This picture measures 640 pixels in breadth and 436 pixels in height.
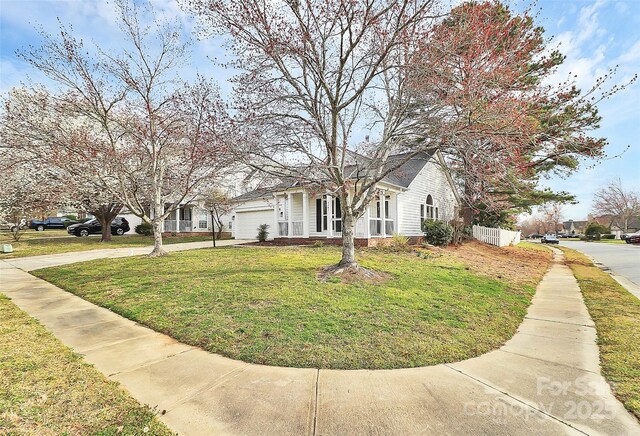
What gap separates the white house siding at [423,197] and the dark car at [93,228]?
23.4 metres

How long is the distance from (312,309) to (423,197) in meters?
16.1

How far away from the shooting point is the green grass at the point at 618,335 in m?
3.05

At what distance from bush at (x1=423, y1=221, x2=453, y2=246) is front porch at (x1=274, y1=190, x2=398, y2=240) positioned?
1.83 meters

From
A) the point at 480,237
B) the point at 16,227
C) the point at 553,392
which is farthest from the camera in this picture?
the point at 480,237

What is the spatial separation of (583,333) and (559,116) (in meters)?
14.4

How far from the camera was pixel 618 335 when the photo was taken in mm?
4504

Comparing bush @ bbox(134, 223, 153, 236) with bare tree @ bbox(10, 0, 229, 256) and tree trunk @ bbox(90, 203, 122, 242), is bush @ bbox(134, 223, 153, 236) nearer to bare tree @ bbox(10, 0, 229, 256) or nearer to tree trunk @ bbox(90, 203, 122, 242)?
tree trunk @ bbox(90, 203, 122, 242)

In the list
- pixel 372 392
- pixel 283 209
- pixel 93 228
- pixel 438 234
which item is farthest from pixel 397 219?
pixel 93 228

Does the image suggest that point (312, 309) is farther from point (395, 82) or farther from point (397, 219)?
point (397, 219)

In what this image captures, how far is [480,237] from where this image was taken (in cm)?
2100

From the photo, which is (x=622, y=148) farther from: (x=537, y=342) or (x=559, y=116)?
(x=559, y=116)

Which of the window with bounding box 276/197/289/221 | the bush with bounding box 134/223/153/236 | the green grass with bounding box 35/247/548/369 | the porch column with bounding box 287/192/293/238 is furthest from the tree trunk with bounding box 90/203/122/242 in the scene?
the green grass with bounding box 35/247/548/369

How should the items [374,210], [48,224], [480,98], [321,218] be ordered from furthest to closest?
1. [48,224]
2. [321,218]
3. [374,210]
4. [480,98]

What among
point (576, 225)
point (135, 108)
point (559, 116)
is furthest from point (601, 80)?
point (576, 225)
